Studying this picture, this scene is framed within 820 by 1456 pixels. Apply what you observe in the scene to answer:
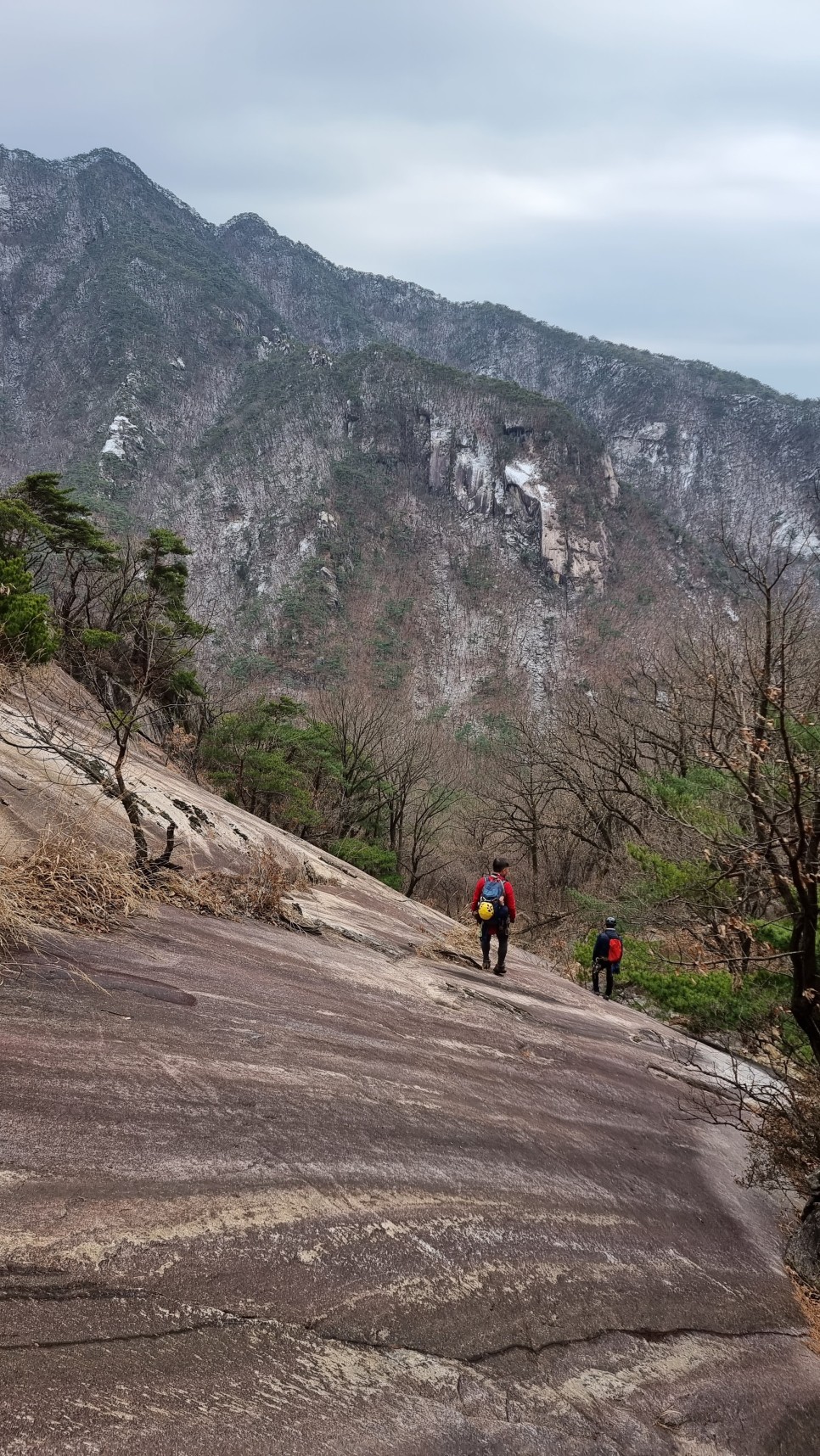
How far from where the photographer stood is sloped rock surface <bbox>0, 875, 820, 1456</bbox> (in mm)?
2490

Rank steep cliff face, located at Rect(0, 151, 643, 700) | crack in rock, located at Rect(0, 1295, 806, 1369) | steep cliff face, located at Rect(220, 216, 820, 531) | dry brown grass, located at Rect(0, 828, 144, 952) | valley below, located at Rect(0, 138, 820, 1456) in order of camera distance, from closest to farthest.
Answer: crack in rock, located at Rect(0, 1295, 806, 1369) < valley below, located at Rect(0, 138, 820, 1456) < dry brown grass, located at Rect(0, 828, 144, 952) < steep cliff face, located at Rect(0, 151, 643, 700) < steep cliff face, located at Rect(220, 216, 820, 531)

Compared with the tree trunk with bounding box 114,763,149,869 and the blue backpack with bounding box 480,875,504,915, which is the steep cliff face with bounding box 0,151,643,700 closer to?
the blue backpack with bounding box 480,875,504,915

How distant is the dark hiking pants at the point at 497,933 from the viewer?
28.2ft

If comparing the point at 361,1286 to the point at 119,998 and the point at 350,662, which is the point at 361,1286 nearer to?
the point at 119,998

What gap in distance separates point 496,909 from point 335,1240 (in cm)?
541

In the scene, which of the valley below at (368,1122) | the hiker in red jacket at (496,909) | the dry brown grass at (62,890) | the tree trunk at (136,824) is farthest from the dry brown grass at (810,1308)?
the tree trunk at (136,824)

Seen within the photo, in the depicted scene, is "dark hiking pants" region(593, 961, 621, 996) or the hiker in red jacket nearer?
the hiker in red jacket

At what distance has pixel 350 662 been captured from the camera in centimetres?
7669

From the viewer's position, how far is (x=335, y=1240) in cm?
327

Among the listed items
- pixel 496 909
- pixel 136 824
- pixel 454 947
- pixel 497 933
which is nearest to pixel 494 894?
pixel 496 909

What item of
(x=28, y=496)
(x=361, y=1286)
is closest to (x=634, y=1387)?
(x=361, y=1286)

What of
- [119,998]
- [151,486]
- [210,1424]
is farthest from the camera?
[151,486]

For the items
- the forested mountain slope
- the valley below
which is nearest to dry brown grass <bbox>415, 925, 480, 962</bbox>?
the valley below

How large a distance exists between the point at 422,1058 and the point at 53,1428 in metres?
3.30
